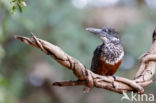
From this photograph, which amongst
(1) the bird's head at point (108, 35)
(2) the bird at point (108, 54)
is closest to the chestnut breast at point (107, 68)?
(2) the bird at point (108, 54)

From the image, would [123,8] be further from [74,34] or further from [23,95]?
[23,95]

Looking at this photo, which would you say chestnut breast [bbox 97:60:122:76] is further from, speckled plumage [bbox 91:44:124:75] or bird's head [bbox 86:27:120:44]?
bird's head [bbox 86:27:120:44]

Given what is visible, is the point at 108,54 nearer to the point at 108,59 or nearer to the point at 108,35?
the point at 108,59

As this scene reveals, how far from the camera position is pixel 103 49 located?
3061 mm

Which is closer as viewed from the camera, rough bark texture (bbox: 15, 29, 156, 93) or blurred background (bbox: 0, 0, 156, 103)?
rough bark texture (bbox: 15, 29, 156, 93)

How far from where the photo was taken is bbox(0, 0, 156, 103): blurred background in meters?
7.20

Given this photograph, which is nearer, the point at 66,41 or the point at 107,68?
the point at 107,68

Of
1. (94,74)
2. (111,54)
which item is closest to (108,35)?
(111,54)

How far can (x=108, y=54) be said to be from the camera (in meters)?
3.05

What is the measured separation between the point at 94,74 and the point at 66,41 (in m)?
4.91

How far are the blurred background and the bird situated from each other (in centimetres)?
355

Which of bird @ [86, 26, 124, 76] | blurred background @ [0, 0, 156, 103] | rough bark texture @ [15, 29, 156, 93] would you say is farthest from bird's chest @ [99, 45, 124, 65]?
blurred background @ [0, 0, 156, 103]

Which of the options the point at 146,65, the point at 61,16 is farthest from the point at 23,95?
the point at 146,65

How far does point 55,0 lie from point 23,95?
204 cm
